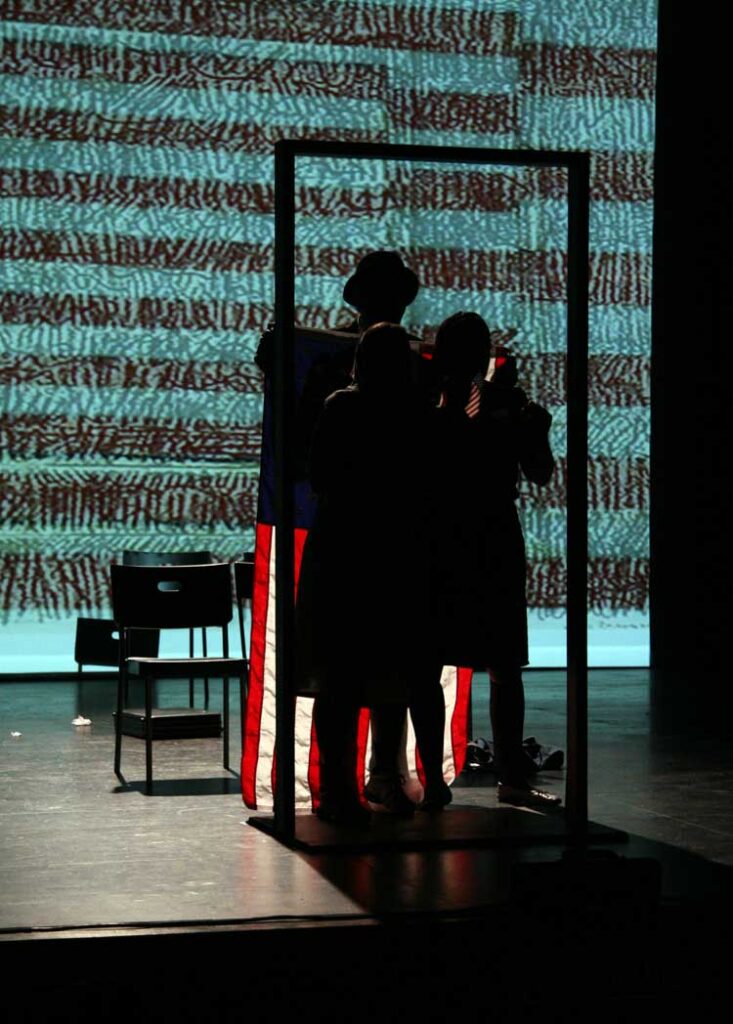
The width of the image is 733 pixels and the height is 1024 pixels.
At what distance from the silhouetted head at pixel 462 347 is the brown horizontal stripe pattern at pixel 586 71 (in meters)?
5.30

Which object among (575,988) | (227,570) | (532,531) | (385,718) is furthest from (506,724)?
(532,531)

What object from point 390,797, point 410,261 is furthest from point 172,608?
point 410,261

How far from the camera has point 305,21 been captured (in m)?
9.20

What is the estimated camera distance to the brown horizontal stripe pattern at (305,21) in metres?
8.95

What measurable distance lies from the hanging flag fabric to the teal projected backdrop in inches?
165

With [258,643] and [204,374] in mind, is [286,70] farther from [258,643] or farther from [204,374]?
[258,643]

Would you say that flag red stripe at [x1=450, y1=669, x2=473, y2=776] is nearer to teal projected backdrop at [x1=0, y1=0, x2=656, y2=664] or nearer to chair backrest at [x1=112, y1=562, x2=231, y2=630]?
chair backrest at [x1=112, y1=562, x2=231, y2=630]

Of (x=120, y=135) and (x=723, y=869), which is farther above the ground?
(x=120, y=135)

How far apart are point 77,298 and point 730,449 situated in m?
3.67

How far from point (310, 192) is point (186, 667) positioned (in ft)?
14.1

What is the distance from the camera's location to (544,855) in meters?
4.18

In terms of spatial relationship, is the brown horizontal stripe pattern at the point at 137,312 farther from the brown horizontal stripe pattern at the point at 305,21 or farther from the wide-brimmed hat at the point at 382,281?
the wide-brimmed hat at the point at 382,281

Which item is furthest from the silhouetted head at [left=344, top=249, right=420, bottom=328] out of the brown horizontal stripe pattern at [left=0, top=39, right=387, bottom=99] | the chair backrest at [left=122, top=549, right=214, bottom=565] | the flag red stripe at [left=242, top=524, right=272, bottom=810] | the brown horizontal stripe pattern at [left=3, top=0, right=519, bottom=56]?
the brown horizontal stripe pattern at [left=3, top=0, right=519, bottom=56]

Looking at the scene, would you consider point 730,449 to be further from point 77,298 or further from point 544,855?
point 544,855
